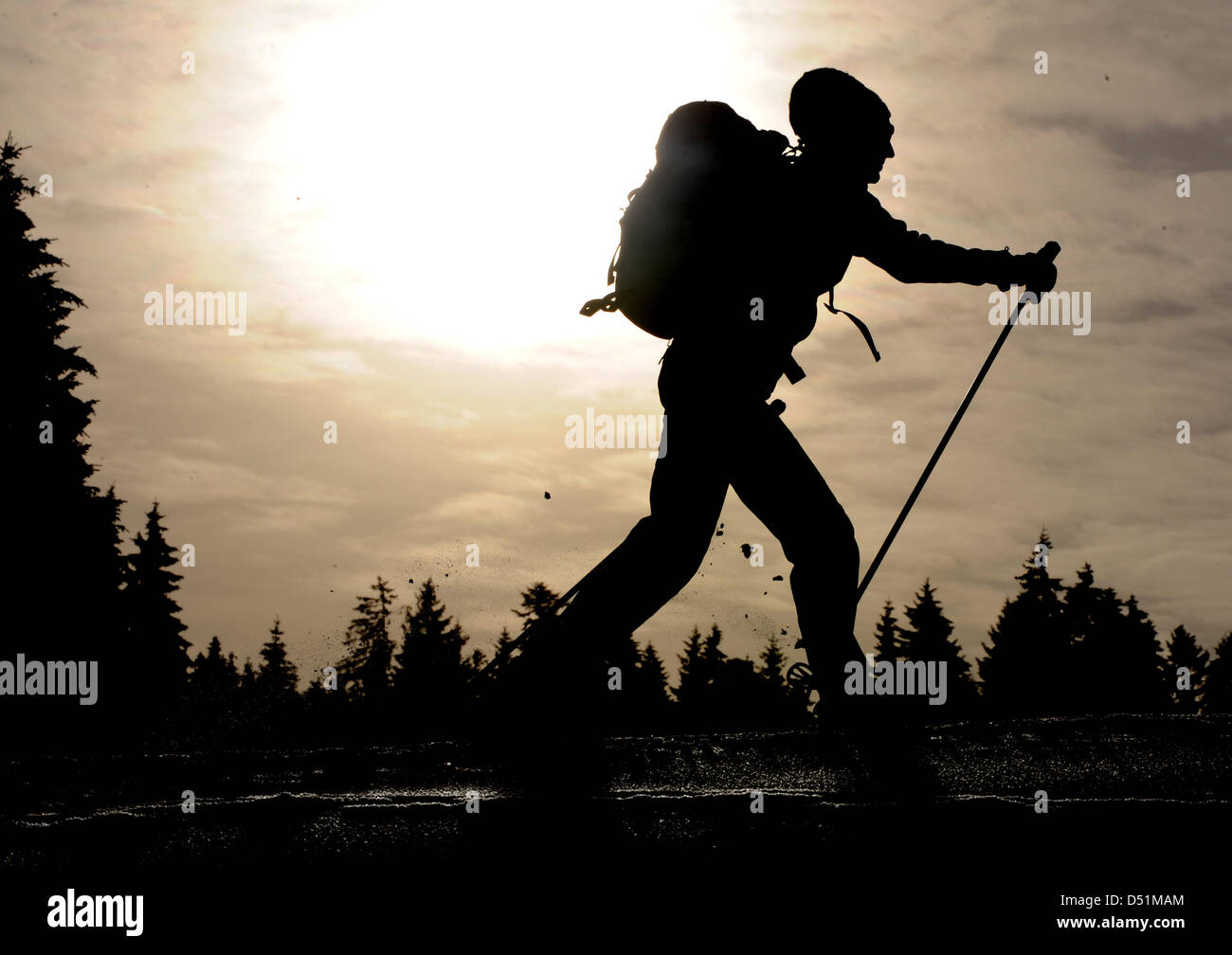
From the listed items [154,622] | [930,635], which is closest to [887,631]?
[930,635]

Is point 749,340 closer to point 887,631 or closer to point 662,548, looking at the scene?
point 662,548

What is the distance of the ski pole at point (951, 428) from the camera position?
243 inches

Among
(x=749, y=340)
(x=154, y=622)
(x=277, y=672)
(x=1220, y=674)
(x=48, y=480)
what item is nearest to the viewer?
(x=749, y=340)

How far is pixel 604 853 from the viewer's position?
4.19 metres

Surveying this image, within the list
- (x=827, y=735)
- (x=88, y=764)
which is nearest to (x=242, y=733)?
(x=88, y=764)

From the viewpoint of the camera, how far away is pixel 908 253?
5688 mm

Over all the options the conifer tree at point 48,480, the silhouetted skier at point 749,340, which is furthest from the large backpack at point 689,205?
the conifer tree at point 48,480

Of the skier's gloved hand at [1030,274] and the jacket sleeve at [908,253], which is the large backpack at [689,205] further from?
the skier's gloved hand at [1030,274]

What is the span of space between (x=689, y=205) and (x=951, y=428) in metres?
2.13

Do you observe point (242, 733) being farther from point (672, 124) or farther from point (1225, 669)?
point (1225, 669)

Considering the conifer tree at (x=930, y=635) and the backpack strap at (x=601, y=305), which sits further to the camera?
the conifer tree at (x=930, y=635)

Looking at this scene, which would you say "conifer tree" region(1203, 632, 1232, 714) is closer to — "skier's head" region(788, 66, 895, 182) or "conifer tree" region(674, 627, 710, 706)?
"conifer tree" region(674, 627, 710, 706)

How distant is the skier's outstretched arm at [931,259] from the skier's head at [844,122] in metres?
0.17

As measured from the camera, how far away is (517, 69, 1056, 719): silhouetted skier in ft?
17.5
